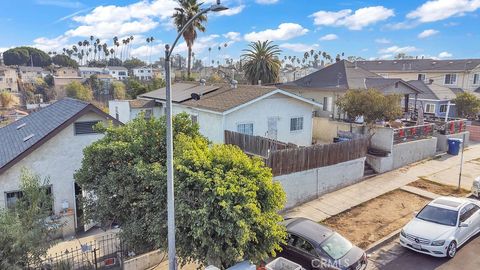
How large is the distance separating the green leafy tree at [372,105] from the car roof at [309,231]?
1301cm

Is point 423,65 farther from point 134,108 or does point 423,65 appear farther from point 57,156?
point 57,156

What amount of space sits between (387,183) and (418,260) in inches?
303

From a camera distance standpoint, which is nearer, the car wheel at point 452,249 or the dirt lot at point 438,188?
the car wheel at point 452,249

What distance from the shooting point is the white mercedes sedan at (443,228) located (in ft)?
35.6

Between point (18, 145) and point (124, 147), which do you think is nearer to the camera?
point (124, 147)

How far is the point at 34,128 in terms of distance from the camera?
15.3m

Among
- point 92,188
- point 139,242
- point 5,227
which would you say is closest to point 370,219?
point 139,242

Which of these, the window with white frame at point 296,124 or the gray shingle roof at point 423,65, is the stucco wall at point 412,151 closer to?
the window with white frame at point 296,124

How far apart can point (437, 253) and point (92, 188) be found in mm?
11499

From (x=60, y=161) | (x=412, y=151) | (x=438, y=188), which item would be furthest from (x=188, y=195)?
(x=412, y=151)

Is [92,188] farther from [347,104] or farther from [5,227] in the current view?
[347,104]

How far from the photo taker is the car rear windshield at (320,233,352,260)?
9.56 m

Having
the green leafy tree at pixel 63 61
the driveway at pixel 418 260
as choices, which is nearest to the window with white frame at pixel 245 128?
the driveway at pixel 418 260

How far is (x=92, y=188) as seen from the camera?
10.5 m
